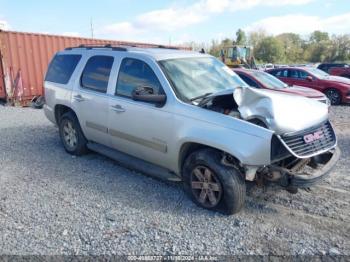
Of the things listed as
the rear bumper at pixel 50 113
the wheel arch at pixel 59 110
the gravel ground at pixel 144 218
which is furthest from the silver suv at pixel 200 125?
the rear bumper at pixel 50 113

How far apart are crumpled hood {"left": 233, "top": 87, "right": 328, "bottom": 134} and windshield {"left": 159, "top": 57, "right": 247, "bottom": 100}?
0.61 m

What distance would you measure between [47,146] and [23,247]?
3616mm

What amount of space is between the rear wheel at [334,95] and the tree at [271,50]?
51.7 metres

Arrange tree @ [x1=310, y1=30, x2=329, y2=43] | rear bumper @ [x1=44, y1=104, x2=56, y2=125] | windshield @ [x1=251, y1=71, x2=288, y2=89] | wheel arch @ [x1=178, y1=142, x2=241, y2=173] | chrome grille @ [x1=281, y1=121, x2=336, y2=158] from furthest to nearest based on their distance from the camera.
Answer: tree @ [x1=310, y1=30, x2=329, y2=43], windshield @ [x1=251, y1=71, x2=288, y2=89], rear bumper @ [x1=44, y1=104, x2=56, y2=125], wheel arch @ [x1=178, y1=142, x2=241, y2=173], chrome grille @ [x1=281, y1=121, x2=336, y2=158]

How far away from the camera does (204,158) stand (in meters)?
3.62

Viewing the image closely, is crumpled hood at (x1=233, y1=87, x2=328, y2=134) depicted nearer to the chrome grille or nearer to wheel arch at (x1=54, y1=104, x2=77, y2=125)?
the chrome grille

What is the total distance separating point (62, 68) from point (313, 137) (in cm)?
447

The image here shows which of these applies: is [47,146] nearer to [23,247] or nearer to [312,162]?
[23,247]

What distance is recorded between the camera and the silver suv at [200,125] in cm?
335

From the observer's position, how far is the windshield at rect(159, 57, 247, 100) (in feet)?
13.2

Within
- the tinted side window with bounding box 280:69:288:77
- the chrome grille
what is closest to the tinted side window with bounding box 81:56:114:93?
the chrome grille

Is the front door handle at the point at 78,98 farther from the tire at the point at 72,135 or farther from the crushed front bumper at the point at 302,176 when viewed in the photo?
the crushed front bumper at the point at 302,176

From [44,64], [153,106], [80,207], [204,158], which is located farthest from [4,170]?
[44,64]

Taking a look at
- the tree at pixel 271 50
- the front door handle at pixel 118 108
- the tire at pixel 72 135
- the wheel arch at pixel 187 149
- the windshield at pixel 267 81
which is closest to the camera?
the wheel arch at pixel 187 149
